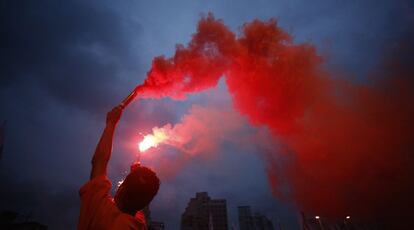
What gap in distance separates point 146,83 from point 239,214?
128577mm

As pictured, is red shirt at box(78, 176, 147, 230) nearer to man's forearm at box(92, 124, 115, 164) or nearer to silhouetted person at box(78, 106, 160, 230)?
silhouetted person at box(78, 106, 160, 230)

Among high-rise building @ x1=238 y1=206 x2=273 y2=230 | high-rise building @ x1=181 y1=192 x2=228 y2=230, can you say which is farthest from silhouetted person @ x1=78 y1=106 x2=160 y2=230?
high-rise building @ x1=238 y1=206 x2=273 y2=230

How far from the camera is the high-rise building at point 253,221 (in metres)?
119

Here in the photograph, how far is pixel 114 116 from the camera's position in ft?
10.4

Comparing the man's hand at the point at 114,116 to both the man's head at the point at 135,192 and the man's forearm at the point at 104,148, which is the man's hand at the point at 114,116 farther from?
the man's head at the point at 135,192

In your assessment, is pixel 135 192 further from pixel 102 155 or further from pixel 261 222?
pixel 261 222

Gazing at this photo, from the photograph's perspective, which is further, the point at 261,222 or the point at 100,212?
the point at 261,222

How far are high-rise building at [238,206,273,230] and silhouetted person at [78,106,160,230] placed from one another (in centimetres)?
12983

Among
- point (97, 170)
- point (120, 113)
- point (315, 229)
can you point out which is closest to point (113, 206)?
point (97, 170)

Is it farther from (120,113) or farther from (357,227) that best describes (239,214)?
(120,113)

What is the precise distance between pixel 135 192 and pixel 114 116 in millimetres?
1256

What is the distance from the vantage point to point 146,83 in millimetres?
14375

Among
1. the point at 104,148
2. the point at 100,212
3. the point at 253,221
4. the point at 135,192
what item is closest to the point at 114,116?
the point at 104,148

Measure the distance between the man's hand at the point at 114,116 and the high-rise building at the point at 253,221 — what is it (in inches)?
5102
